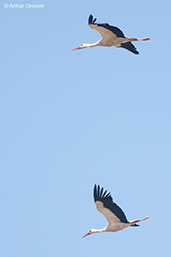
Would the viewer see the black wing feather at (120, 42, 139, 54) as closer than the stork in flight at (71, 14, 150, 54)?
No

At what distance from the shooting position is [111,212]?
37594mm

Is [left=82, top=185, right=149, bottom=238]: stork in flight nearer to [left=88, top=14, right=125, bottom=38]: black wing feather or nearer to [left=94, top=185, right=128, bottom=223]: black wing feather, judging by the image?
[left=94, top=185, right=128, bottom=223]: black wing feather

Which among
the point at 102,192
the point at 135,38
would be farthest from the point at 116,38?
the point at 102,192

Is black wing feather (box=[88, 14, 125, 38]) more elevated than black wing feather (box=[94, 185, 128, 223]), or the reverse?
black wing feather (box=[88, 14, 125, 38])

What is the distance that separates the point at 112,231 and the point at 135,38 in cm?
707

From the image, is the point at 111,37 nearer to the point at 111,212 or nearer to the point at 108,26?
the point at 108,26

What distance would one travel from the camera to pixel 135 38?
126 feet

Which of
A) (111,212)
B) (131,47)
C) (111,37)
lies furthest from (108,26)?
(111,212)

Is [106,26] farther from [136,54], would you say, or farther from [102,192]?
[102,192]

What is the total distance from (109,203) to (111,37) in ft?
20.3

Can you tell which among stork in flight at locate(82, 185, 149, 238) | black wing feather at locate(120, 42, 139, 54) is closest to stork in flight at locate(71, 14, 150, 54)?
black wing feather at locate(120, 42, 139, 54)

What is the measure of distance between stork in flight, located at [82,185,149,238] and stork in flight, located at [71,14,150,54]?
562 centimetres

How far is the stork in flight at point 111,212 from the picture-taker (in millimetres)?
36969

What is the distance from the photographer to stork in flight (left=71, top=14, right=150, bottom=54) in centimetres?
3788
